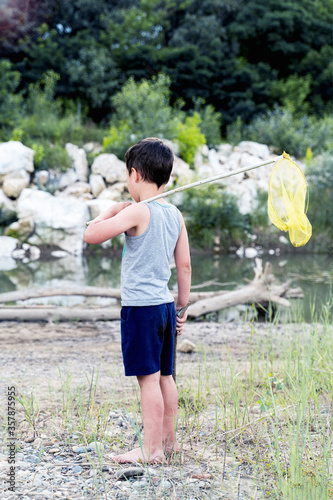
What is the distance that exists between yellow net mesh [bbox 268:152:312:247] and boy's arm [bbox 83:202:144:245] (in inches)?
22.1

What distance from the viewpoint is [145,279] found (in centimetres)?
216

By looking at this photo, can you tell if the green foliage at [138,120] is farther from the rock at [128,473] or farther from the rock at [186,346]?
the rock at [128,473]

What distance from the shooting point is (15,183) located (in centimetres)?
1445

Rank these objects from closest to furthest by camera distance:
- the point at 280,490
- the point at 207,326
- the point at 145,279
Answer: the point at 280,490 < the point at 145,279 < the point at 207,326

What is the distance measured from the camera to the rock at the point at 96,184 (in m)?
15.3

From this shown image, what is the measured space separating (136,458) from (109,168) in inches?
550

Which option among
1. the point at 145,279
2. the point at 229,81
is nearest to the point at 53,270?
the point at 145,279

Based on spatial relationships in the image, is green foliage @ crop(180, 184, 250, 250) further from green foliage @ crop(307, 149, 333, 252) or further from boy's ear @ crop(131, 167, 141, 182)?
boy's ear @ crop(131, 167, 141, 182)

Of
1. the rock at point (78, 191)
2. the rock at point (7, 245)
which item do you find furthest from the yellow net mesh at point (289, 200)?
the rock at point (78, 191)

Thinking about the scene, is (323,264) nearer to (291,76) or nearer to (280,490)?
(280,490)

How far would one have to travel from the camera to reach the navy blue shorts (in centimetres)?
212

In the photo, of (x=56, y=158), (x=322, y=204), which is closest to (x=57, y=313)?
(x=56, y=158)

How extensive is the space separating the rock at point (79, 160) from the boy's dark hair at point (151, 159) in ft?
45.2

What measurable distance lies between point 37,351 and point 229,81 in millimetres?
19646
